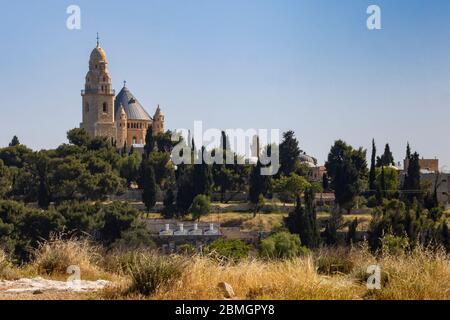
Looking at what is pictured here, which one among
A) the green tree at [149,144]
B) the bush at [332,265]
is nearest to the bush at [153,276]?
the bush at [332,265]

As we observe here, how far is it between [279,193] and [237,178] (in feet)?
9.95

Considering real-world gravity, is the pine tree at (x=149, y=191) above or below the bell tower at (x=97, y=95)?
below

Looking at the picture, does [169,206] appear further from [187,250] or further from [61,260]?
[61,260]

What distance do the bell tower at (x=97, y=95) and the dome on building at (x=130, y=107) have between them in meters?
7.24

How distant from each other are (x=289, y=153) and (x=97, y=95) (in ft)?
69.9

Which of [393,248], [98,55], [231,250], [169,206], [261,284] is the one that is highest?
[98,55]

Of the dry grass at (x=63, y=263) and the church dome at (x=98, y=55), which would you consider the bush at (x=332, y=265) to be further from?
the church dome at (x=98, y=55)

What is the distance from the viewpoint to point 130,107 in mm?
83188

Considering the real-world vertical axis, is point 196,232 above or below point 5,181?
below

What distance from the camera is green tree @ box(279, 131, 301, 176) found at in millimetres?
58219

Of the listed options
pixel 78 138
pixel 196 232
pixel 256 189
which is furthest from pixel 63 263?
pixel 78 138

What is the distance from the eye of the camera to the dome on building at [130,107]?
82.2 metres

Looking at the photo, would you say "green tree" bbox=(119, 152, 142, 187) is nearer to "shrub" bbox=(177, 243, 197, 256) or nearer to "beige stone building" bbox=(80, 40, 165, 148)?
"beige stone building" bbox=(80, 40, 165, 148)

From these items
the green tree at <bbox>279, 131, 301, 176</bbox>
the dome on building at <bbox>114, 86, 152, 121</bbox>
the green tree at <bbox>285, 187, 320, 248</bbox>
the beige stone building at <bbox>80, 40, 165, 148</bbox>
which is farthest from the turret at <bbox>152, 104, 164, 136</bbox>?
the green tree at <bbox>285, 187, 320, 248</bbox>
